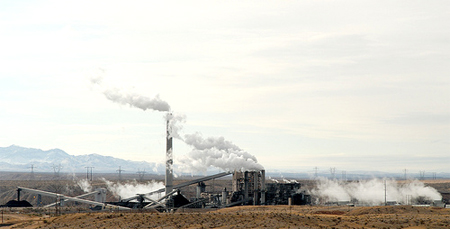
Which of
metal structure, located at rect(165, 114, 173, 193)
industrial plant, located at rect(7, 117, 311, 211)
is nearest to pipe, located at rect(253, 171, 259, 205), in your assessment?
industrial plant, located at rect(7, 117, 311, 211)

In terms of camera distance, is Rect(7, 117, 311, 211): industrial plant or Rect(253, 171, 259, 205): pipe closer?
Rect(7, 117, 311, 211): industrial plant

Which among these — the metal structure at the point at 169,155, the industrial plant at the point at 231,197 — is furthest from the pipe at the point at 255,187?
the metal structure at the point at 169,155

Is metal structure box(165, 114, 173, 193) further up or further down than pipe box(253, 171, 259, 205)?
further up

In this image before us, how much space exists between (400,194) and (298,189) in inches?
2506

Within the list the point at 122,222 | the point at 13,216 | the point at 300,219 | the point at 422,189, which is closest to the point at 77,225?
the point at 122,222

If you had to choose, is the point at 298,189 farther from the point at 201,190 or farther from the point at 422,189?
the point at 422,189

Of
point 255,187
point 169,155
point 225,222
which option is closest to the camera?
point 225,222

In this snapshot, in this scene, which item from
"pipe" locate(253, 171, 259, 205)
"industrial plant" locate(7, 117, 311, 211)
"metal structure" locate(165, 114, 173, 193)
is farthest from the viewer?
"metal structure" locate(165, 114, 173, 193)

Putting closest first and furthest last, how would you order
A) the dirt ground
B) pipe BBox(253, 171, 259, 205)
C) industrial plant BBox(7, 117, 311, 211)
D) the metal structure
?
the dirt ground, industrial plant BBox(7, 117, 311, 211), pipe BBox(253, 171, 259, 205), the metal structure

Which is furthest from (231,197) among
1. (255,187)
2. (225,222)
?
(225,222)

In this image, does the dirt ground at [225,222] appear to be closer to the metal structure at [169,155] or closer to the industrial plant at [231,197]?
the industrial plant at [231,197]

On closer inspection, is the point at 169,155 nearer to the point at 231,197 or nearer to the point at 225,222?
the point at 231,197

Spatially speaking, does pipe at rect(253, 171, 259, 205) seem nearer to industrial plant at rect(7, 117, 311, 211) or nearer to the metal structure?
industrial plant at rect(7, 117, 311, 211)

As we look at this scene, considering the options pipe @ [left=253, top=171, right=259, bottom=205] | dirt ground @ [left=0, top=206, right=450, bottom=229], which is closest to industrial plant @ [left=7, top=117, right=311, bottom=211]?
pipe @ [left=253, top=171, right=259, bottom=205]
